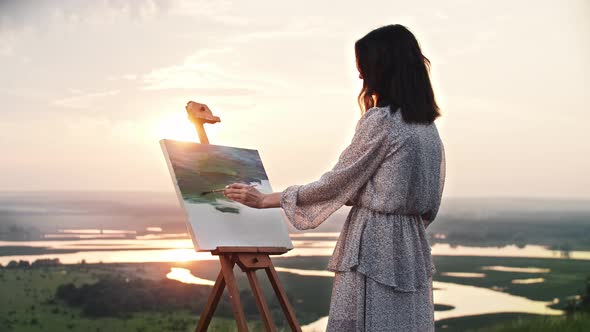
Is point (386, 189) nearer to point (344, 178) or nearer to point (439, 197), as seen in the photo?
point (344, 178)

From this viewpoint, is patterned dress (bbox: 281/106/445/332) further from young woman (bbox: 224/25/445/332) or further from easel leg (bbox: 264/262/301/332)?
easel leg (bbox: 264/262/301/332)

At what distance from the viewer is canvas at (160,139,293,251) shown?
2938 millimetres

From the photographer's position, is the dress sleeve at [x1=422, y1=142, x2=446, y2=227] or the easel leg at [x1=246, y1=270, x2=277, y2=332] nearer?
the dress sleeve at [x1=422, y1=142, x2=446, y2=227]

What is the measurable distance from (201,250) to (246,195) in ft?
1.07

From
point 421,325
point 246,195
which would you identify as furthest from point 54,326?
point 421,325

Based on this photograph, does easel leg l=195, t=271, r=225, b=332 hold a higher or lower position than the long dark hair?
lower

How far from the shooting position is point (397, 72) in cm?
240

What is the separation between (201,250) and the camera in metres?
2.84

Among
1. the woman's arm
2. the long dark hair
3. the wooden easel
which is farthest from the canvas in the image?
the long dark hair

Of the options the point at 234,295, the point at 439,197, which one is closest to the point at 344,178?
the point at 439,197

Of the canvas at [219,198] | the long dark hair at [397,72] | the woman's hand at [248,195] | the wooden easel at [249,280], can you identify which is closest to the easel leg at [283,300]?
the wooden easel at [249,280]

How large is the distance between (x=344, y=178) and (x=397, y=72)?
1.18ft

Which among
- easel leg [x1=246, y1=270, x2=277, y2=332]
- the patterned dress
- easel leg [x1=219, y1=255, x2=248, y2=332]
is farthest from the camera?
easel leg [x1=246, y1=270, x2=277, y2=332]

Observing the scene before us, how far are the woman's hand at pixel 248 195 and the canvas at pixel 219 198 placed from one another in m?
0.28
